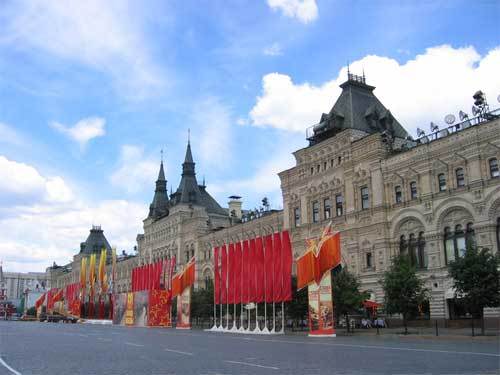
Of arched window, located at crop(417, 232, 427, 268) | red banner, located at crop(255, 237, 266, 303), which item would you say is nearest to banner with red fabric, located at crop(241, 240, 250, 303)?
red banner, located at crop(255, 237, 266, 303)

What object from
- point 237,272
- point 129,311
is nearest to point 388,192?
point 237,272

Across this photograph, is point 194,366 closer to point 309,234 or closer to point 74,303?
point 309,234

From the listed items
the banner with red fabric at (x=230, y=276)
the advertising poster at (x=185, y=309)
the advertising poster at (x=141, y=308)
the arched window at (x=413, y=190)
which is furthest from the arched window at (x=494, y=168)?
the advertising poster at (x=141, y=308)

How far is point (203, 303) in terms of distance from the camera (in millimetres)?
62656

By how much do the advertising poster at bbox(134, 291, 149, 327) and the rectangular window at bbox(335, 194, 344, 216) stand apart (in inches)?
1062

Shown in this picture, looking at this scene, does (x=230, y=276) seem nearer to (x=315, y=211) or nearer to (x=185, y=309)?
(x=185, y=309)

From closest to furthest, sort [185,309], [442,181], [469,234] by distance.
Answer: [469,234], [442,181], [185,309]

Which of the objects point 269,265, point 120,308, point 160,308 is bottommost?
point 160,308

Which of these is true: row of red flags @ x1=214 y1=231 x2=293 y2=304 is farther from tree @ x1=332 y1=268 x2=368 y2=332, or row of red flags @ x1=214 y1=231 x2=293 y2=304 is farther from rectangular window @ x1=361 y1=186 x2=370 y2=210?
rectangular window @ x1=361 y1=186 x2=370 y2=210

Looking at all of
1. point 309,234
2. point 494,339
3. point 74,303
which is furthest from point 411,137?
point 74,303

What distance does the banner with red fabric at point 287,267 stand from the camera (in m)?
44.0

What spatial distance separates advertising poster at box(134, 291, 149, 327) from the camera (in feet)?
228

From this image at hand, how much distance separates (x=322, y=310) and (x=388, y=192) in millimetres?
15519

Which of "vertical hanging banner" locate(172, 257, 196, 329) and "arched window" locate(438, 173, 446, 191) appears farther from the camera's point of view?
"vertical hanging banner" locate(172, 257, 196, 329)
